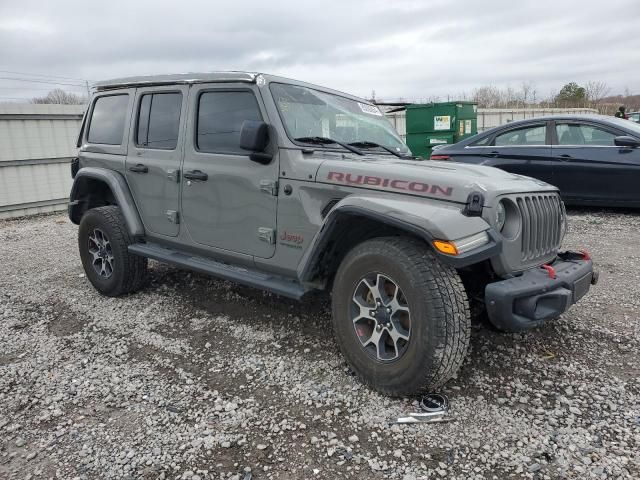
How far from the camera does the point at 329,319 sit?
162 inches

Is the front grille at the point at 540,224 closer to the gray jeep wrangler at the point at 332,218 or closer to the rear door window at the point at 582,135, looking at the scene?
the gray jeep wrangler at the point at 332,218

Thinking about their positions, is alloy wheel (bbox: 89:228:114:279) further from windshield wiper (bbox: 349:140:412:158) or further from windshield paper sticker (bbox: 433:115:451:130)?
windshield paper sticker (bbox: 433:115:451:130)

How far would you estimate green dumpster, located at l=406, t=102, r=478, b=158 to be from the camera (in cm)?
1266

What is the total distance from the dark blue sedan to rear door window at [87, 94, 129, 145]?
5.32 meters

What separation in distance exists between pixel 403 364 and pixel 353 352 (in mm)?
369

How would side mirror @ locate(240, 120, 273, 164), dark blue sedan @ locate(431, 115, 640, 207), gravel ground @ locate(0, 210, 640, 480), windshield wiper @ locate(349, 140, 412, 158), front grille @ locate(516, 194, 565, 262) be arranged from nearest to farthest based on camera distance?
gravel ground @ locate(0, 210, 640, 480) → front grille @ locate(516, 194, 565, 262) → side mirror @ locate(240, 120, 273, 164) → windshield wiper @ locate(349, 140, 412, 158) → dark blue sedan @ locate(431, 115, 640, 207)

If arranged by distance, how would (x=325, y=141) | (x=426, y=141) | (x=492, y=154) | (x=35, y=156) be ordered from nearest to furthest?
(x=325, y=141) < (x=492, y=154) < (x=35, y=156) < (x=426, y=141)

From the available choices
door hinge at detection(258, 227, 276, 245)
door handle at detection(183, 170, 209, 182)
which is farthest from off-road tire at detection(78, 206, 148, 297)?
door hinge at detection(258, 227, 276, 245)

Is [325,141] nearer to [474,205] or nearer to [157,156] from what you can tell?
[474,205]

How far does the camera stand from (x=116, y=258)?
466 cm

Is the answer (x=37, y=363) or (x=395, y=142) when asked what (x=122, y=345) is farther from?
(x=395, y=142)

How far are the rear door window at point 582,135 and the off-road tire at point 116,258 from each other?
6.07m

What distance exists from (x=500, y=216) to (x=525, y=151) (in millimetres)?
5279

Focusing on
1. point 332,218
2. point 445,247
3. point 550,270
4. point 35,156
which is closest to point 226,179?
point 332,218
